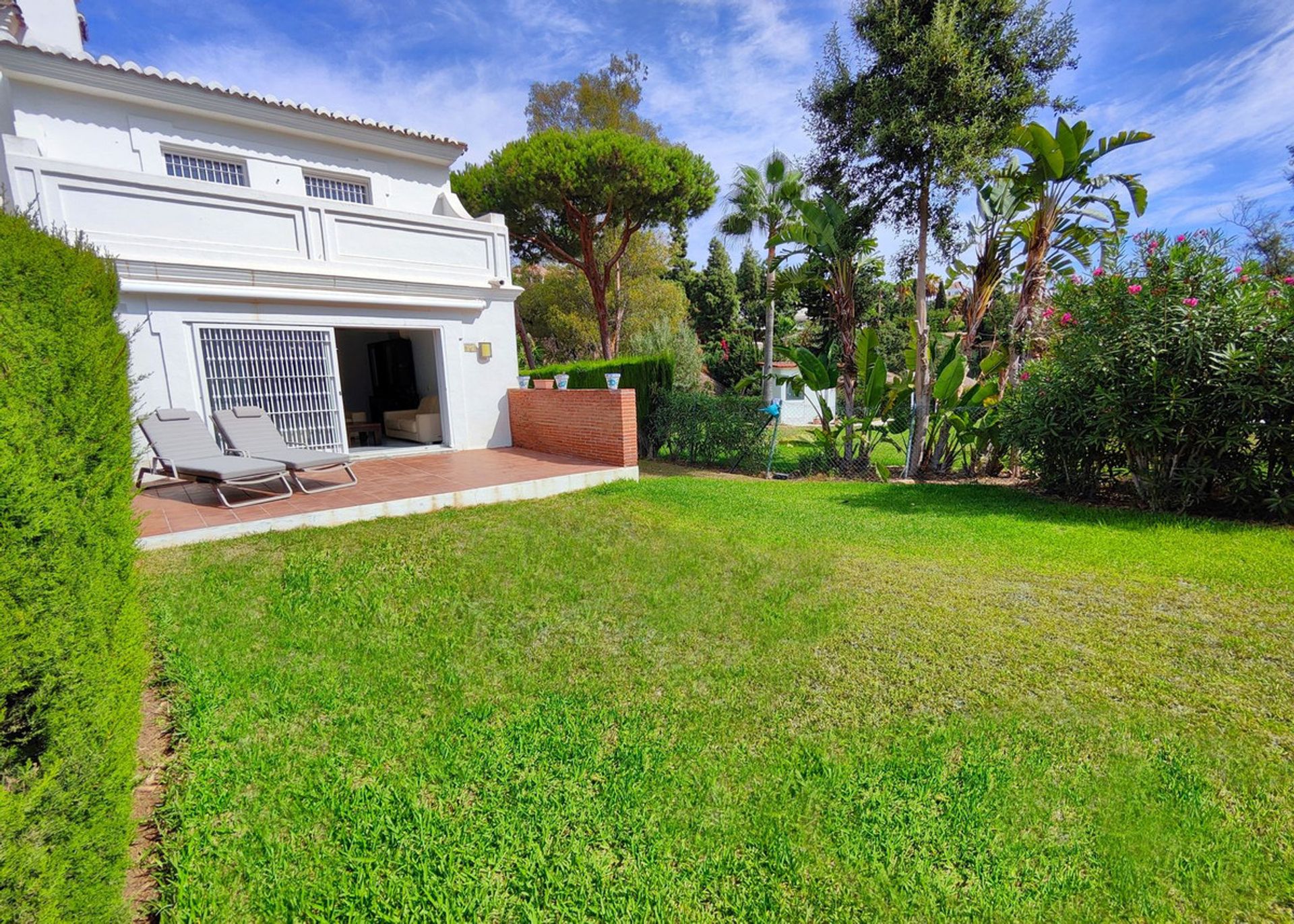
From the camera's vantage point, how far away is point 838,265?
12.3 m

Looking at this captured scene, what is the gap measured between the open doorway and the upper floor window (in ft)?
11.6

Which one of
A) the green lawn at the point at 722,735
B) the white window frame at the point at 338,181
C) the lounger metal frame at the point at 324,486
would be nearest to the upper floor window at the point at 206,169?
the white window frame at the point at 338,181

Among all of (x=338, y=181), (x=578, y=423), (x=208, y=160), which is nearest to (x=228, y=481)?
(x=578, y=423)

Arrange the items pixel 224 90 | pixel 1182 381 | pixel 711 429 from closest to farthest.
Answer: pixel 1182 381, pixel 224 90, pixel 711 429

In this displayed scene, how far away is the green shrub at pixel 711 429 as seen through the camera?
12.5 m

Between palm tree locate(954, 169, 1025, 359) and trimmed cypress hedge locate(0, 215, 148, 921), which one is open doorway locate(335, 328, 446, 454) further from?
palm tree locate(954, 169, 1025, 359)

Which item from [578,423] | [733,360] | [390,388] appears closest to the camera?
[578,423]

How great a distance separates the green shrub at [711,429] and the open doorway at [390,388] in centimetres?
514

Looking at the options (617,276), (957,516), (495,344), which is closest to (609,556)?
(957,516)

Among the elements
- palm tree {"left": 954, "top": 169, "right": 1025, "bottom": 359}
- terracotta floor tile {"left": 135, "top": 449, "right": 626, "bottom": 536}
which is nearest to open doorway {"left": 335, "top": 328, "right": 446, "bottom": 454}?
terracotta floor tile {"left": 135, "top": 449, "right": 626, "bottom": 536}

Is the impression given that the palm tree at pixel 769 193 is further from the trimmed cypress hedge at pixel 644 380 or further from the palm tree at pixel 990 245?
the palm tree at pixel 990 245

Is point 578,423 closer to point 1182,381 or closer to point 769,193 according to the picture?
point 1182,381

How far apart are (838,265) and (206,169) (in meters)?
12.8

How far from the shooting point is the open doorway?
1304 cm
